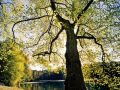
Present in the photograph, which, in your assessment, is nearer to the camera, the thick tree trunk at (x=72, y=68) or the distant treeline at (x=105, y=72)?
the thick tree trunk at (x=72, y=68)

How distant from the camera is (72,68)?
23.3m

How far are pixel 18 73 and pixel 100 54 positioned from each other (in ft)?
179

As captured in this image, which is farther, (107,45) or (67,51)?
(107,45)

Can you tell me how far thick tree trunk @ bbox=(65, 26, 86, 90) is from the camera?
22.8 metres

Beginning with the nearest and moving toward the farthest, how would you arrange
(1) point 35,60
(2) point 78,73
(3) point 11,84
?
(2) point 78,73, (1) point 35,60, (3) point 11,84

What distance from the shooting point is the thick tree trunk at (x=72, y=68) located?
22766mm

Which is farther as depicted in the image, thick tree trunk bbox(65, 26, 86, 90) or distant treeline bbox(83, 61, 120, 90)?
distant treeline bbox(83, 61, 120, 90)

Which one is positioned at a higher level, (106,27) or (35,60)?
(106,27)

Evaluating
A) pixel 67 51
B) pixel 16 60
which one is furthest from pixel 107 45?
pixel 16 60

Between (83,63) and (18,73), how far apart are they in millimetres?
50496

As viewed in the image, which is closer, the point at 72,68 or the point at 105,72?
the point at 72,68

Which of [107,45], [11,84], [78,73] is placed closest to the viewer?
[78,73]

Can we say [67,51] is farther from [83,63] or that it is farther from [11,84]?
[11,84]

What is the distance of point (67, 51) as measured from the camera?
24.0 meters
